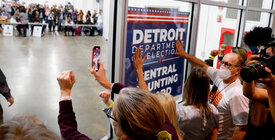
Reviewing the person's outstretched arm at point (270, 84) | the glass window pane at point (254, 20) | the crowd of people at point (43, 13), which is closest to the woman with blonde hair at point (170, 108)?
the person's outstretched arm at point (270, 84)

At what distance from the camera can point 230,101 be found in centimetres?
172

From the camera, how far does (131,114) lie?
0.83m

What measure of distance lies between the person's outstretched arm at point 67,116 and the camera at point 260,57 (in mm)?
1065

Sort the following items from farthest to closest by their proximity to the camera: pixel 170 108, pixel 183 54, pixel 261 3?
pixel 261 3 → pixel 183 54 → pixel 170 108

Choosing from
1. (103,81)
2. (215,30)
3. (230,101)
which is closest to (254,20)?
(215,30)

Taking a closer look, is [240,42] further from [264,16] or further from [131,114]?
[131,114]

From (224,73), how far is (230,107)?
0.37 m

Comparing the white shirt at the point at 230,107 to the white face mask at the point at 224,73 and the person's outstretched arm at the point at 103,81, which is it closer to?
the white face mask at the point at 224,73

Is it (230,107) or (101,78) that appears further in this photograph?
(230,107)

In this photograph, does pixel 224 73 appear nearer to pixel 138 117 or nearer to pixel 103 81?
pixel 103 81

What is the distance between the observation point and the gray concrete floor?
2.84 meters

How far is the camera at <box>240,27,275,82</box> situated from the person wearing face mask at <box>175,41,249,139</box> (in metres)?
0.27

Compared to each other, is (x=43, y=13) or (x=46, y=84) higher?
(x=43, y=13)

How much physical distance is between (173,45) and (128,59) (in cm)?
75
